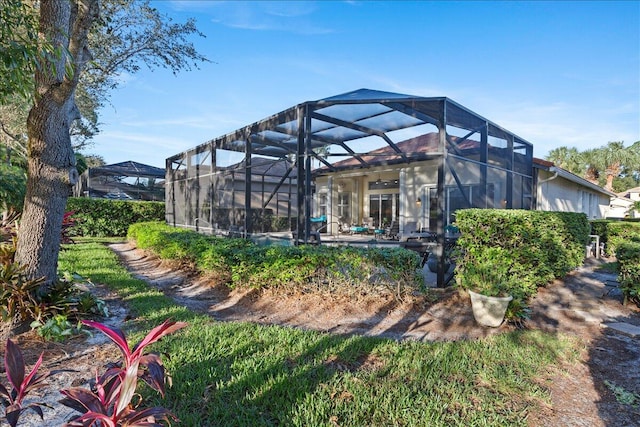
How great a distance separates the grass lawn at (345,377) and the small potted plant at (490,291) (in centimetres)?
34

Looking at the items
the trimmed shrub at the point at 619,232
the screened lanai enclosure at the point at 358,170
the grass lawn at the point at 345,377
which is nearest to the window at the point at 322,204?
the screened lanai enclosure at the point at 358,170

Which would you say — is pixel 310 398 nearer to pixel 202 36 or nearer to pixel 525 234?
pixel 525 234

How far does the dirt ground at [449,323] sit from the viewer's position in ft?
8.68

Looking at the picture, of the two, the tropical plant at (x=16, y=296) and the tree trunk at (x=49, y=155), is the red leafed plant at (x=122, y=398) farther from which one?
the tree trunk at (x=49, y=155)

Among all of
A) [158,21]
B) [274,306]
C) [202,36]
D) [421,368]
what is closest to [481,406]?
[421,368]

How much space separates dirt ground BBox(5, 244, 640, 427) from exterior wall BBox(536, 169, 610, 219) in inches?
204

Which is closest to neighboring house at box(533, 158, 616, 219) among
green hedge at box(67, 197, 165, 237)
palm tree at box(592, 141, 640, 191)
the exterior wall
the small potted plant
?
the exterior wall

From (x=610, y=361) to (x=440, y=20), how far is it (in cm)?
882

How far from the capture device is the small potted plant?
14.1ft

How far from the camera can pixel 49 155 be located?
13.0 ft

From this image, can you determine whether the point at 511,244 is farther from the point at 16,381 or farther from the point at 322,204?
the point at 322,204

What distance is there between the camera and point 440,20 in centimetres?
907

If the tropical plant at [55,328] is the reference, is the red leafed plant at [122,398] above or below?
above

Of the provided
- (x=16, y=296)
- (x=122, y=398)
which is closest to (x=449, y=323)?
(x=122, y=398)
